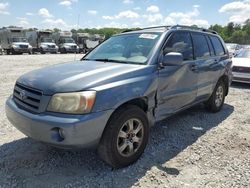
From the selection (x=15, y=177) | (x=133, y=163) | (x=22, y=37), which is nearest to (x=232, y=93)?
(x=133, y=163)

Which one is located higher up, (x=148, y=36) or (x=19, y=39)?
(x=19, y=39)

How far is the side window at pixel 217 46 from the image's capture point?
576 cm

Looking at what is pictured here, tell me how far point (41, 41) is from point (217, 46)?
31025 mm

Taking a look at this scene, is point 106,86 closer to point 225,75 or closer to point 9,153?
point 9,153

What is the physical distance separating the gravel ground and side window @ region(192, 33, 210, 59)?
1375mm

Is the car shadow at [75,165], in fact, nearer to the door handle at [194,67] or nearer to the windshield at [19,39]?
the door handle at [194,67]

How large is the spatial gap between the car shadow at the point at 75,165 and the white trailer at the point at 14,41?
27.8 metres

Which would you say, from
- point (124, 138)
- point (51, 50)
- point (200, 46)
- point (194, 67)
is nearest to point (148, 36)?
point (194, 67)

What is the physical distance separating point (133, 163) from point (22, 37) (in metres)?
30.9

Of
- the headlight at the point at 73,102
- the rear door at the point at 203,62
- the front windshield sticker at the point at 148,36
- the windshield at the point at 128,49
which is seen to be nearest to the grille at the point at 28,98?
the headlight at the point at 73,102

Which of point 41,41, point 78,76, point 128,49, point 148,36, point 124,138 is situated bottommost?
point 124,138

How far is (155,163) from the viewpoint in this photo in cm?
361

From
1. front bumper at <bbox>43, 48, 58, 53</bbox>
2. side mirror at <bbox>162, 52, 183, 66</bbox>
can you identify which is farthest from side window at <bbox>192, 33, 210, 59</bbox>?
front bumper at <bbox>43, 48, 58, 53</bbox>

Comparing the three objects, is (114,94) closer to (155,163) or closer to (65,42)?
(155,163)
